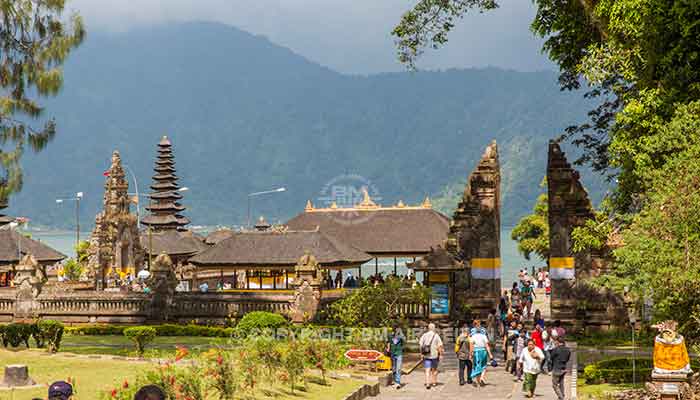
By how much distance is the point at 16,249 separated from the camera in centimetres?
5625

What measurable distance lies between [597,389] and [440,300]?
50.3 feet

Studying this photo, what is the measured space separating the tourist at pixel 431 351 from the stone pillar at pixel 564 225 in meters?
15.5

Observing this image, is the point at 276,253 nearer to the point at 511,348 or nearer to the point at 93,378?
the point at 511,348

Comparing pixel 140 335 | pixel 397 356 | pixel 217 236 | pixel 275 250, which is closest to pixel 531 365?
pixel 397 356

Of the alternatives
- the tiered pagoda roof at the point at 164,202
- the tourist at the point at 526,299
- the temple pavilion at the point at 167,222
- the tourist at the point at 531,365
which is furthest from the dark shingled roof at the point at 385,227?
the tourist at the point at 531,365

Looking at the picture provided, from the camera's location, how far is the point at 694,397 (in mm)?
20734

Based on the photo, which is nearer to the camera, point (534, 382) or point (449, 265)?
point (534, 382)

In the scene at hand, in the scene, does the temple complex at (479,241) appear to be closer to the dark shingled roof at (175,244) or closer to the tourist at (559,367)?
the tourist at (559,367)

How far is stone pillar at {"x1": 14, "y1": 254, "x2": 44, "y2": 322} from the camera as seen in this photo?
4403 cm

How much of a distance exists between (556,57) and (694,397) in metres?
14.9

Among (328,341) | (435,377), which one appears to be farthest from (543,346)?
(328,341)

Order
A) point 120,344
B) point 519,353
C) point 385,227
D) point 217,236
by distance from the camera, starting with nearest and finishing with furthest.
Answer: point 519,353 → point 120,344 → point 385,227 → point 217,236

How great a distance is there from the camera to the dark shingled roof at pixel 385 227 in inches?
2287

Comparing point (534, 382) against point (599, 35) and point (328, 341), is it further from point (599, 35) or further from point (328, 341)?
point (599, 35)
